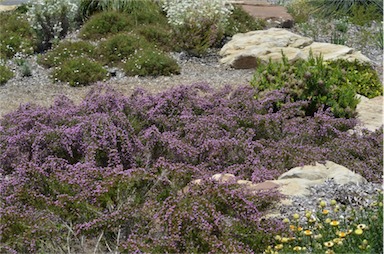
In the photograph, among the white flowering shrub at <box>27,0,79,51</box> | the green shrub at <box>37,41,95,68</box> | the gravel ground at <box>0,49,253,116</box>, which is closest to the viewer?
the gravel ground at <box>0,49,253,116</box>

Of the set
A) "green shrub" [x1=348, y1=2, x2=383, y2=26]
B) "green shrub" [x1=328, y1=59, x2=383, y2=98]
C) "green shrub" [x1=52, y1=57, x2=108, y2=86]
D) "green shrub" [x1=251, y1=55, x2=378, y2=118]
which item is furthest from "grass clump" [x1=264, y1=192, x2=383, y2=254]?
"green shrub" [x1=348, y1=2, x2=383, y2=26]

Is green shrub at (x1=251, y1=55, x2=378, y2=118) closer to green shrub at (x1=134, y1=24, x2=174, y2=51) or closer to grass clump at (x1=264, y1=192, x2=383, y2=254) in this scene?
grass clump at (x1=264, y1=192, x2=383, y2=254)

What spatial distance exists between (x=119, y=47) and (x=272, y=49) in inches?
100

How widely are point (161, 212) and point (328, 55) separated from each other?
6022mm

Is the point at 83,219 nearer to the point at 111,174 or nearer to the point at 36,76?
the point at 111,174

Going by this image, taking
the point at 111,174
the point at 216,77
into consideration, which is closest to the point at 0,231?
the point at 111,174

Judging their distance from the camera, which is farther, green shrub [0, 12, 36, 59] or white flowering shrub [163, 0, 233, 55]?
green shrub [0, 12, 36, 59]

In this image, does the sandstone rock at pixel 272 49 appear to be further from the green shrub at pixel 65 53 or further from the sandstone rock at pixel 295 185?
the sandstone rock at pixel 295 185

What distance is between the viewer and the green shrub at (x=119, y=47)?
9938 mm

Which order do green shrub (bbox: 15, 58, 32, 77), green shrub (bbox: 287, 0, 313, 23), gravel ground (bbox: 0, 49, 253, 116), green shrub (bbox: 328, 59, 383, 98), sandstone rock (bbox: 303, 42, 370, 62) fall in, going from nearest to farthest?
green shrub (bbox: 328, 59, 383, 98) → gravel ground (bbox: 0, 49, 253, 116) → sandstone rock (bbox: 303, 42, 370, 62) → green shrub (bbox: 15, 58, 32, 77) → green shrub (bbox: 287, 0, 313, 23)

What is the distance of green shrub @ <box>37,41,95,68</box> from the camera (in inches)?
391

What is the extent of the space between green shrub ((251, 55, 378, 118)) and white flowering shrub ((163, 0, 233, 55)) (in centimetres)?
287

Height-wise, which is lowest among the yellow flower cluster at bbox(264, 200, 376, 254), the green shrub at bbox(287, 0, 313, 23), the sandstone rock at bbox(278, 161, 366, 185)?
the green shrub at bbox(287, 0, 313, 23)

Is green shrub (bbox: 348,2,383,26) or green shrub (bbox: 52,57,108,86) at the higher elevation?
green shrub (bbox: 52,57,108,86)
